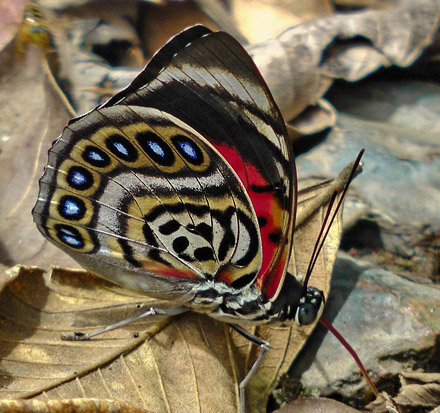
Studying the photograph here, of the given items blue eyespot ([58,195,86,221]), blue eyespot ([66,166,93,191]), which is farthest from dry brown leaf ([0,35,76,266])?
blue eyespot ([66,166,93,191])

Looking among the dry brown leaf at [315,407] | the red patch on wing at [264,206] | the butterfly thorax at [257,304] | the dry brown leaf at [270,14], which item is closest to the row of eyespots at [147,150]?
the red patch on wing at [264,206]

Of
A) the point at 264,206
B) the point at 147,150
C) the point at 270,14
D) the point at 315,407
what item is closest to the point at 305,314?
the point at 315,407

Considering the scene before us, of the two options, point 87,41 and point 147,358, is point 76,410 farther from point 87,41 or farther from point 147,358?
point 87,41

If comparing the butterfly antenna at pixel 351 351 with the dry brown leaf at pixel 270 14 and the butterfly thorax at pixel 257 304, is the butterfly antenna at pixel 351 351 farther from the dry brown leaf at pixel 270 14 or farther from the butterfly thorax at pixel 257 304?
the dry brown leaf at pixel 270 14

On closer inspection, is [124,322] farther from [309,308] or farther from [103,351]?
[309,308]

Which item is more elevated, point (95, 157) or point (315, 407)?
point (95, 157)
